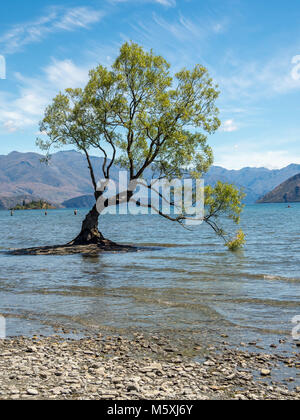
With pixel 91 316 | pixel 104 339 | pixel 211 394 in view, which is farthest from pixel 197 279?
pixel 211 394

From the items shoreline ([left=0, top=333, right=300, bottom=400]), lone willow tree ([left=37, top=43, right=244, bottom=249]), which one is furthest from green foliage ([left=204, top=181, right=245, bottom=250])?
shoreline ([left=0, top=333, right=300, bottom=400])

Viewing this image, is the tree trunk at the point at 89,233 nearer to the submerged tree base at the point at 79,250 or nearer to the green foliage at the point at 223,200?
the submerged tree base at the point at 79,250

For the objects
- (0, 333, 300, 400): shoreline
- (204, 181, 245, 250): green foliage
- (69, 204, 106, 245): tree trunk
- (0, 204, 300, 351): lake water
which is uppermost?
(204, 181, 245, 250): green foliage

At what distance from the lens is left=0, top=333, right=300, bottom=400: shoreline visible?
29.1 feet

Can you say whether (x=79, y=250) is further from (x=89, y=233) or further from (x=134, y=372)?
(x=134, y=372)

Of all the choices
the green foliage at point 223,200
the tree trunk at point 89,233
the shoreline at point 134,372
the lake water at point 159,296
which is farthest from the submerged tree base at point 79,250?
the shoreline at point 134,372

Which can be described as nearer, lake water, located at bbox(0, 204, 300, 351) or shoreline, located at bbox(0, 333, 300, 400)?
shoreline, located at bbox(0, 333, 300, 400)

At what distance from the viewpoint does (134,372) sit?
10242 mm

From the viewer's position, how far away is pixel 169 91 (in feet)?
128

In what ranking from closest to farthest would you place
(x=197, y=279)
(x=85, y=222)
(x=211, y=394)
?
(x=211, y=394) → (x=197, y=279) → (x=85, y=222)

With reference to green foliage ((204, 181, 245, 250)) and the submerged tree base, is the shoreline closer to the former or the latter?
the submerged tree base

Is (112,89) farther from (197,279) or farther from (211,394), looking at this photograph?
(211,394)

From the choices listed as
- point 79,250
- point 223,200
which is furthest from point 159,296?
point 79,250

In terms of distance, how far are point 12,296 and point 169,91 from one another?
26.8 m
